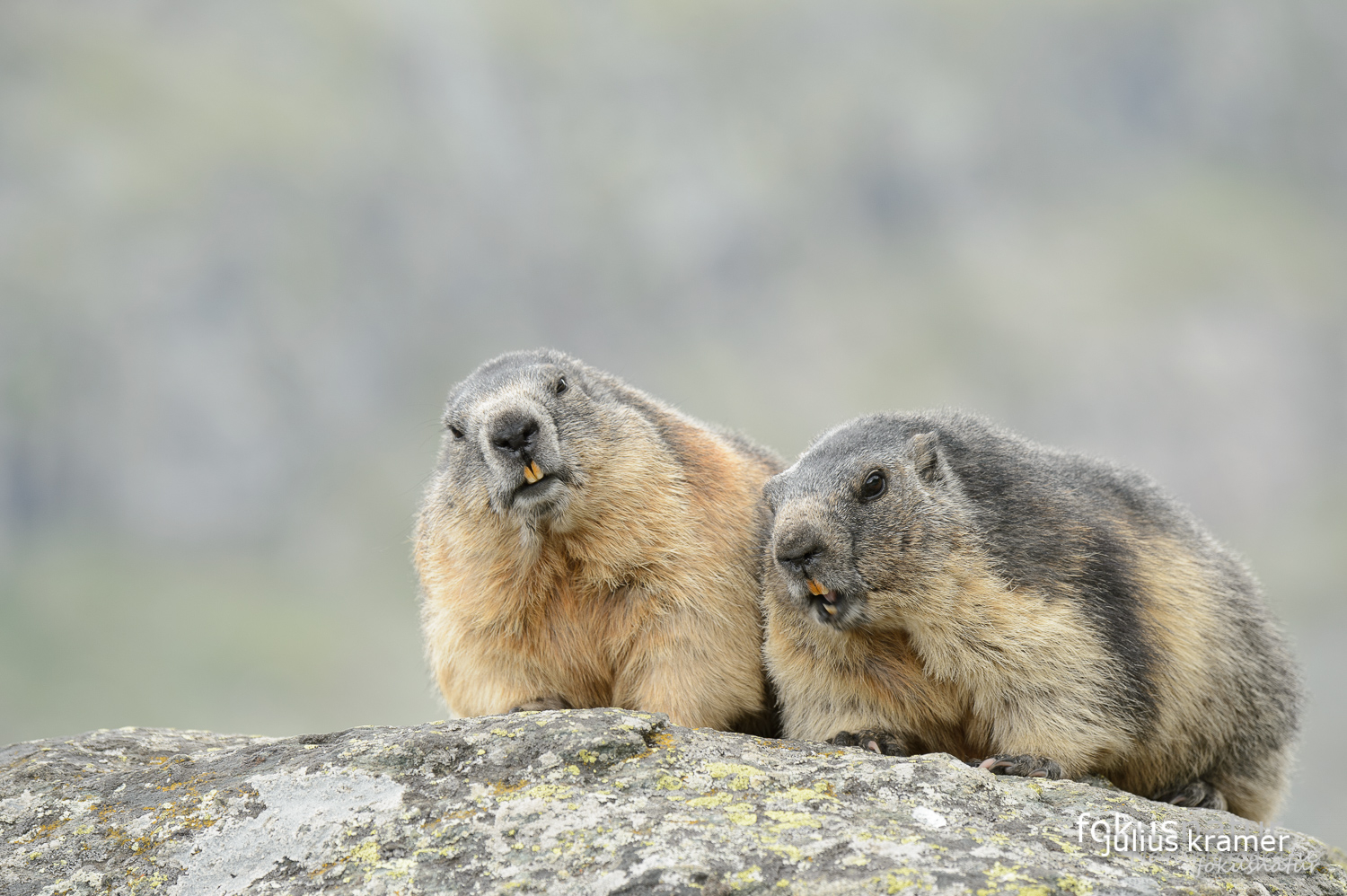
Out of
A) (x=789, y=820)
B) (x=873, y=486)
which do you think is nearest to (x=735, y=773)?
(x=789, y=820)

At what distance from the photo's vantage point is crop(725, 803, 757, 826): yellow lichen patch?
19.0 feet

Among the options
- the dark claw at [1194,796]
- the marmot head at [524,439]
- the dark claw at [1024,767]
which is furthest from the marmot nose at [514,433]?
the dark claw at [1194,796]

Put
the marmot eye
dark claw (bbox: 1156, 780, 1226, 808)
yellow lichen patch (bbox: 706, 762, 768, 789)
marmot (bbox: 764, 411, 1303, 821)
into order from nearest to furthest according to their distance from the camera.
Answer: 1. yellow lichen patch (bbox: 706, 762, 768, 789)
2. marmot (bbox: 764, 411, 1303, 821)
3. the marmot eye
4. dark claw (bbox: 1156, 780, 1226, 808)

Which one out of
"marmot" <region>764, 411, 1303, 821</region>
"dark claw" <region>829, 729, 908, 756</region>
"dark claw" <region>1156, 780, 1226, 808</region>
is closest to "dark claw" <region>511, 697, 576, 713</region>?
"marmot" <region>764, 411, 1303, 821</region>

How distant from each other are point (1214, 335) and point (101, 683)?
359 ft

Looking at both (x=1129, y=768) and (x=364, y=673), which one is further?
(x=364, y=673)

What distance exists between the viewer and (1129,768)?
26.0 ft

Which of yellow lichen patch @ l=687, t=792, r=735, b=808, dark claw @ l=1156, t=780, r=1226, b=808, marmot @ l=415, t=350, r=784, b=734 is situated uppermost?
marmot @ l=415, t=350, r=784, b=734

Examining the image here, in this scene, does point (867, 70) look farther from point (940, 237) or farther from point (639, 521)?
point (639, 521)

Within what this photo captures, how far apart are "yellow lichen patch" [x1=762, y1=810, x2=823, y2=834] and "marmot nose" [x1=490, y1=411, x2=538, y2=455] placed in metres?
3.30

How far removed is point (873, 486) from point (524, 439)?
249 cm

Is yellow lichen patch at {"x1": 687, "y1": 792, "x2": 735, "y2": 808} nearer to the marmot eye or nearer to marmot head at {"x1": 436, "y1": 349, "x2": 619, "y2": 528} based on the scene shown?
the marmot eye

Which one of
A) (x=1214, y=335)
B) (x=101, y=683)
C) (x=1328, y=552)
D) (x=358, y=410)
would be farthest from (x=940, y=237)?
(x=101, y=683)

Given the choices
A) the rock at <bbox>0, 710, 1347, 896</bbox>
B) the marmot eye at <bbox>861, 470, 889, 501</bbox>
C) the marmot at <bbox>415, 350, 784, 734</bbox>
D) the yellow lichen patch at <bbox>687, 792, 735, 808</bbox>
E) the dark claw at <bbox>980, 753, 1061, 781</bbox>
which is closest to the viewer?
the rock at <bbox>0, 710, 1347, 896</bbox>
